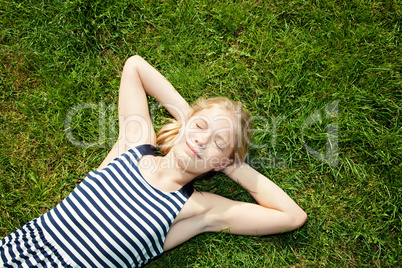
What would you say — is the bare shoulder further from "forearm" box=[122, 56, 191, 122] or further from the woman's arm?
"forearm" box=[122, 56, 191, 122]

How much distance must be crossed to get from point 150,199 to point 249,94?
161 centimetres

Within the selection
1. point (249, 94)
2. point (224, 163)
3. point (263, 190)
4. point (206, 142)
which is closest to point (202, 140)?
point (206, 142)

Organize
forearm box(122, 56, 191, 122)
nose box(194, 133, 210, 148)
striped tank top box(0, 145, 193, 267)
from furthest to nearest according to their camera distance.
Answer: forearm box(122, 56, 191, 122) → nose box(194, 133, 210, 148) → striped tank top box(0, 145, 193, 267)

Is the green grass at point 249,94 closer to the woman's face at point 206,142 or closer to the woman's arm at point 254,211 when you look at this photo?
the woman's arm at point 254,211

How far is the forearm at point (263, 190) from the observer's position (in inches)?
116

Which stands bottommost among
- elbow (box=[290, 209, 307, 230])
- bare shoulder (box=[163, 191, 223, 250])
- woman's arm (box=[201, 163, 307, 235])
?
elbow (box=[290, 209, 307, 230])

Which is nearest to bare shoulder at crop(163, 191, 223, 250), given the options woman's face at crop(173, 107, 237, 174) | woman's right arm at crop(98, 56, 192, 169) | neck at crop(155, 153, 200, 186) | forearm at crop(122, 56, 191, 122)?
neck at crop(155, 153, 200, 186)

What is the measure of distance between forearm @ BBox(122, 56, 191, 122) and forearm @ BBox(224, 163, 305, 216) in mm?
773

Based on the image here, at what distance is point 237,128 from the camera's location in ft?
9.37

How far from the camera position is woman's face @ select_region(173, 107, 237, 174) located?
2613mm

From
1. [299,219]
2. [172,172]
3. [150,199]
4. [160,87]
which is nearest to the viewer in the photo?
[150,199]

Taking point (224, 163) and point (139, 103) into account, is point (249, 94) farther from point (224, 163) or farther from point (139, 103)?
point (139, 103)

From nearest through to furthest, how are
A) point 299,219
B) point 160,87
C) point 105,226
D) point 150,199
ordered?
1. point 105,226
2. point 150,199
3. point 299,219
4. point 160,87

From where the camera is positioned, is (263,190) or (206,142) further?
(263,190)
